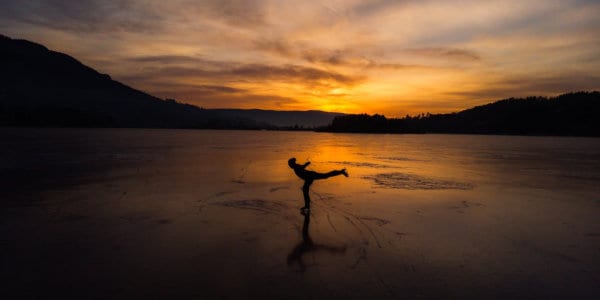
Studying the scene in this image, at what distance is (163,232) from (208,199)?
14.6 ft

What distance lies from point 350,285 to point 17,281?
18.6 feet

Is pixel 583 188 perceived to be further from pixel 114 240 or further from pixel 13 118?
pixel 13 118

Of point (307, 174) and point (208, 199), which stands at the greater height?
point (307, 174)

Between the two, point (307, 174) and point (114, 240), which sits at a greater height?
point (307, 174)

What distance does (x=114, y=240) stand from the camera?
8.47 m

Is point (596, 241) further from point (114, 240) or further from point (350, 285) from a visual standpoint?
point (114, 240)

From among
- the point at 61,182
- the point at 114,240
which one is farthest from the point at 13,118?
the point at 114,240

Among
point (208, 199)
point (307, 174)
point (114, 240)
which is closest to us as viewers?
point (114, 240)

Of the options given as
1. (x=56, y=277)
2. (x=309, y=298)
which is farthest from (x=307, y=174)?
(x=56, y=277)

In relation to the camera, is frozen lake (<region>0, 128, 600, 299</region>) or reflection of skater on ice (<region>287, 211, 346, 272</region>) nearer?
frozen lake (<region>0, 128, 600, 299</region>)

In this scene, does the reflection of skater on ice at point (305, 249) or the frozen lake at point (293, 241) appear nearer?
the frozen lake at point (293, 241)

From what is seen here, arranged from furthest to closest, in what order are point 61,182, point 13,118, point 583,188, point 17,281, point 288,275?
point 13,118 → point 583,188 → point 61,182 → point 288,275 → point 17,281

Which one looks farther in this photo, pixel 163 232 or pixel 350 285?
pixel 163 232

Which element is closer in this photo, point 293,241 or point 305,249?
point 305,249
